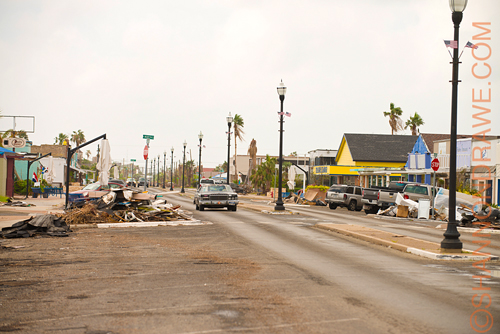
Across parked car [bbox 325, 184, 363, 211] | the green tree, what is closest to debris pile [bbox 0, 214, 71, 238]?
parked car [bbox 325, 184, 363, 211]

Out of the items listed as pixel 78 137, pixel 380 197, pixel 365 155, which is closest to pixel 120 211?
pixel 380 197

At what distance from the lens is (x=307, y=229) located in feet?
60.4

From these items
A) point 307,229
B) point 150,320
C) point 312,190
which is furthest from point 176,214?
point 312,190

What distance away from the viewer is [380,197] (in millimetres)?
30031

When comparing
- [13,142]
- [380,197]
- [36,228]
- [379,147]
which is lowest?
[36,228]

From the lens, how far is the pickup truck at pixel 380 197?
3003cm

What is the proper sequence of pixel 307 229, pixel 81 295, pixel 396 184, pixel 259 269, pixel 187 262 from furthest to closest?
1. pixel 396 184
2. pixel 307 229
3. pixel 187 262
4. pixel 259 269
5. pixel 81 295

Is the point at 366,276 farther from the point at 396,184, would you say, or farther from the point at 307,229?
the point at 396,184

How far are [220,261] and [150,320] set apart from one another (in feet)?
15.5

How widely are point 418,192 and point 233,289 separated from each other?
949 inches

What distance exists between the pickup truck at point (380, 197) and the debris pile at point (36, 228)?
19903 millimetres

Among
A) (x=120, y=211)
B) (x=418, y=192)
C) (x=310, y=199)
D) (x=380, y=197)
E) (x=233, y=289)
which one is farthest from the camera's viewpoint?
(x=310, y=199)

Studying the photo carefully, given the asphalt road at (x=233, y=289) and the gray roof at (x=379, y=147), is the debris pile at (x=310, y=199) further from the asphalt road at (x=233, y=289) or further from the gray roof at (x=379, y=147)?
the asphalt road at (x=233, y=289)

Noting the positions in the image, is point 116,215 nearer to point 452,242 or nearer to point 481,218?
point 452,242
